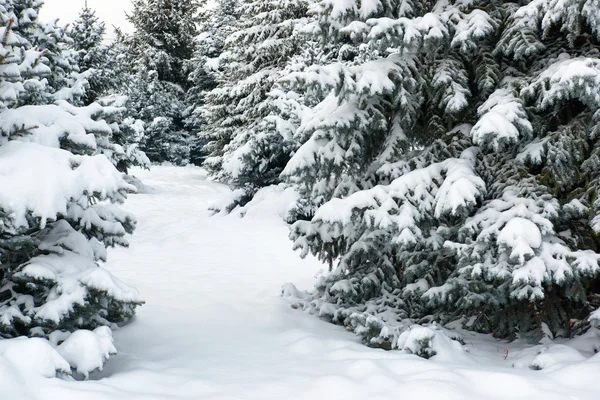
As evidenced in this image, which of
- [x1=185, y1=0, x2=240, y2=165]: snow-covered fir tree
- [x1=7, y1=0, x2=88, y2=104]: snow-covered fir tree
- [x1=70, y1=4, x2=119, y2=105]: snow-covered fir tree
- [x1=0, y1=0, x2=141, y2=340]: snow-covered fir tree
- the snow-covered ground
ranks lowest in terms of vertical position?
the snow-covered ground

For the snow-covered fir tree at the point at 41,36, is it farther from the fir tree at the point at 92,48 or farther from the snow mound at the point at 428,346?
the fir tree at the point at 92,48

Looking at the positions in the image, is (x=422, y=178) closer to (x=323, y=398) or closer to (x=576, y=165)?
(x=576, y=165)

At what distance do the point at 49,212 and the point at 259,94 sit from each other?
12207 mm

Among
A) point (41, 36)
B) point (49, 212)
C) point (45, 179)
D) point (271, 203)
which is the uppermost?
point (41, 36)

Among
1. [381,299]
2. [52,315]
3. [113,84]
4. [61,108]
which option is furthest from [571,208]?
[113,84]

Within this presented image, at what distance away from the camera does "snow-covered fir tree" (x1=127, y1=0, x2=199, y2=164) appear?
89.2 feet

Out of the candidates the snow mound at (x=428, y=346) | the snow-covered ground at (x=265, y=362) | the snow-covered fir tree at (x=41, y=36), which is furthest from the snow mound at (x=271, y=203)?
the snow mound at (x=428, y=346)

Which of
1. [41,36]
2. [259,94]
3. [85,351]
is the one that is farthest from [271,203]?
[85,351]

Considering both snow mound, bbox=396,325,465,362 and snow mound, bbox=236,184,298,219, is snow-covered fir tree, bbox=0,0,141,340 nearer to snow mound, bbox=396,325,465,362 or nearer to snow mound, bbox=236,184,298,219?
snow mound, bbox=396,325,465,362

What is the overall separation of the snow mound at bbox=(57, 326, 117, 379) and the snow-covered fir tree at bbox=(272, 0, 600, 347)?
2197mm

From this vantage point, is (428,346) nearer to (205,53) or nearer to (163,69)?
(205,53)

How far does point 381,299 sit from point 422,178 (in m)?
1.53


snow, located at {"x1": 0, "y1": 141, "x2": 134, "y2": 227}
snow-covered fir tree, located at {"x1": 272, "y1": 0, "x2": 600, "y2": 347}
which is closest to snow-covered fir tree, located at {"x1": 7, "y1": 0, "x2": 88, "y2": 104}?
snow, located at {"x1": 0, "y1": 141, "x2": 134, "y2": 227}

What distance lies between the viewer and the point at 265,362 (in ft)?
12.9
